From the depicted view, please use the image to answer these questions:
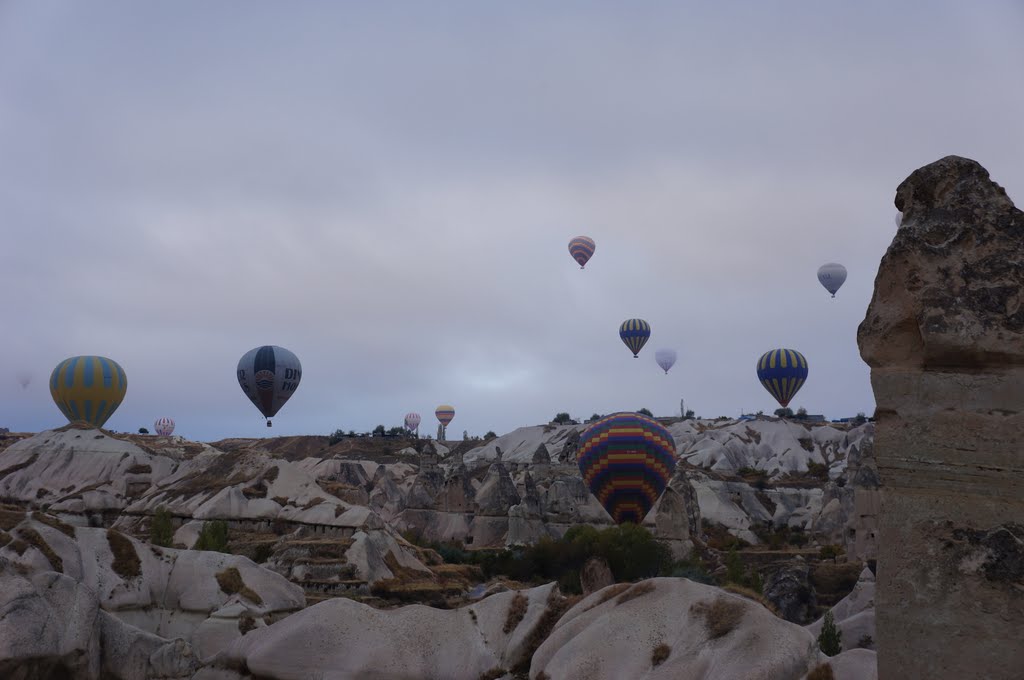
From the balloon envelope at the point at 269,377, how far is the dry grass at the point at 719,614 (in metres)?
47.3

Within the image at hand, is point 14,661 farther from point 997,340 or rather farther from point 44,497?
point 44,497

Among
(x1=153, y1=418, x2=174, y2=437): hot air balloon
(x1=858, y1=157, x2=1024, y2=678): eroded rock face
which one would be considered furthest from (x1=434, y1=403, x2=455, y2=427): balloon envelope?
(x1=858, y1=157, x2=1024, y2=678): eroded rock face

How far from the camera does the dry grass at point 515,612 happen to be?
51.5 ft

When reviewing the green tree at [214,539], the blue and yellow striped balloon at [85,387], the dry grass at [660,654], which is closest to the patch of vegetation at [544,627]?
the dry grass at [660,654]

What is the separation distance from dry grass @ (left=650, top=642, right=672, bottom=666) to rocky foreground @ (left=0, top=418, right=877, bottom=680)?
0.03 meters

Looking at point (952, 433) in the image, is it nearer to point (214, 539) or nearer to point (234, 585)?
point (234, 585)

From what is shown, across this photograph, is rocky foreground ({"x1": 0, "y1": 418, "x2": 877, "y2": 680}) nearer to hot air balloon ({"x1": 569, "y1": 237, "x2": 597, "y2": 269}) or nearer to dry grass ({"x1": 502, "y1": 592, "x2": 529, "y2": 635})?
dry grass ({"x1": 502, "y1": 592, "x2": 529, "y2": 635})

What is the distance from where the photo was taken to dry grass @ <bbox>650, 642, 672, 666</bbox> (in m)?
12.3

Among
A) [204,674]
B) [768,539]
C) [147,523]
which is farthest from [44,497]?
[768,539]

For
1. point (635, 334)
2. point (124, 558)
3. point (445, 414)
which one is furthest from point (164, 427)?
point (124, 558)

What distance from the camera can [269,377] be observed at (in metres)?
55.8

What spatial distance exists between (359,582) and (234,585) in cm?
1064

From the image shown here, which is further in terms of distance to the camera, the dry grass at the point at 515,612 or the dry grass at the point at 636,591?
the dry grass at the point at 515,612

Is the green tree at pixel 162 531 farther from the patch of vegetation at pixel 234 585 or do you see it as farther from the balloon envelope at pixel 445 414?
the balloon envelope at pixel 445 414
